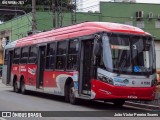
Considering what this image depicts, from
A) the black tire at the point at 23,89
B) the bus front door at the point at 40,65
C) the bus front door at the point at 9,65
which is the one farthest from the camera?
the bus front door at the point at 9,65

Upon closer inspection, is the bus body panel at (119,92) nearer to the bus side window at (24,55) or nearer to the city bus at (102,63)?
the city bus at (102,63)

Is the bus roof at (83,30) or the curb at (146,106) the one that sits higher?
the bus roof at (83,30)

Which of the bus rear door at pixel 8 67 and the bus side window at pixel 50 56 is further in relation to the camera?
the bus rear door at pixel 8 67

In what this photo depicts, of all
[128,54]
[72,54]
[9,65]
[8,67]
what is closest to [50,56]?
[72,54]

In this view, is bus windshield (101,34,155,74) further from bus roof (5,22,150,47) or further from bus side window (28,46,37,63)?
bus side window (28,46,37,63)

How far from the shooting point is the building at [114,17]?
47.1m

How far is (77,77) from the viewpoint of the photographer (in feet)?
56.2

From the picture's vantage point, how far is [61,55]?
19.2 meters

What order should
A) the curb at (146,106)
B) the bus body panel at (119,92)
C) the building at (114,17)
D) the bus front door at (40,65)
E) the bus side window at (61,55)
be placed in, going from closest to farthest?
the bus body panel at (119,92)
the curb at (146,106)
the bus side window at (61,55)
the bus front door at (40,65)
the building at (114,17)

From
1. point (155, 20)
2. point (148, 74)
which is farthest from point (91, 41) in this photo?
point (155, 20)

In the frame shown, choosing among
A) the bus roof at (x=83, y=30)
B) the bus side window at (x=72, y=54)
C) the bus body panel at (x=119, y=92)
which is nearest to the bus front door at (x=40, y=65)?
the bus roof at (x=83, y=30)

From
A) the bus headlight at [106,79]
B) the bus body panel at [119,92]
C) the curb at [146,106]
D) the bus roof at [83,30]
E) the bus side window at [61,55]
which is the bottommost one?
the curb at [146,106]

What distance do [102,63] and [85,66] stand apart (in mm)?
1417

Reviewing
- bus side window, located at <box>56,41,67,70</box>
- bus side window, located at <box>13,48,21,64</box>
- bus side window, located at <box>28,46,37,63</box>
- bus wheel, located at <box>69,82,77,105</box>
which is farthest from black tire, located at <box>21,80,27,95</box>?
bus wheel, located at <box>69,82,77,105</box>
